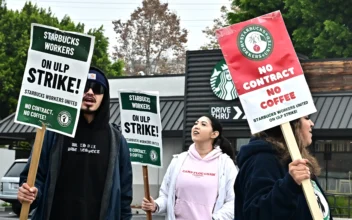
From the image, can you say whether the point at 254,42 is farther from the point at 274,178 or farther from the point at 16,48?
the point at 16,48

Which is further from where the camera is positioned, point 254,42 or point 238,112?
point 238,112

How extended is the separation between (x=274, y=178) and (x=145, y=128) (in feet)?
18.8

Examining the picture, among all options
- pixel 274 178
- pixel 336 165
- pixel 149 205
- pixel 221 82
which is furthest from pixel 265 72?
pixel 221 82

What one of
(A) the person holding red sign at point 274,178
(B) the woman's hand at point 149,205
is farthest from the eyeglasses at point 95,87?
(B) the woman's hand at point 149,205

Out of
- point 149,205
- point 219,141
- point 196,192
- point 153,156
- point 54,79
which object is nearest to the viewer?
point 54,79

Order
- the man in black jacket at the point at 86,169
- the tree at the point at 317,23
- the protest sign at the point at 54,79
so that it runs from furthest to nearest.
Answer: the tree at the point at 317,23 < the man in black jacket at the point at 86,169 < the protest sign at the point at 54,79

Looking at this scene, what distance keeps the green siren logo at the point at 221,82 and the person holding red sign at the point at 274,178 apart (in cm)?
2513

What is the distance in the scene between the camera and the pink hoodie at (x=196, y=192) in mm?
8727

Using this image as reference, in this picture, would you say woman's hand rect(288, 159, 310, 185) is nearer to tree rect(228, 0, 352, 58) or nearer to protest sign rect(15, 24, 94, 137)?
protest sign rect(15, 24, 94, 137)

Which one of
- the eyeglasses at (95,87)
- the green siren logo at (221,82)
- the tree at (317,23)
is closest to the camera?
the eyeglasses at (95,87)

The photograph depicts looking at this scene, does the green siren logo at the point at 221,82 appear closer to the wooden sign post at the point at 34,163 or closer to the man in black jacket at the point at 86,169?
the man in black jacket at the point at 86,169

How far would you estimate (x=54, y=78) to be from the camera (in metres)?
6.53

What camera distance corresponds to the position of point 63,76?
21.4 feet

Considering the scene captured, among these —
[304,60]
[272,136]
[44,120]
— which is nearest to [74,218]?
[44,120]
